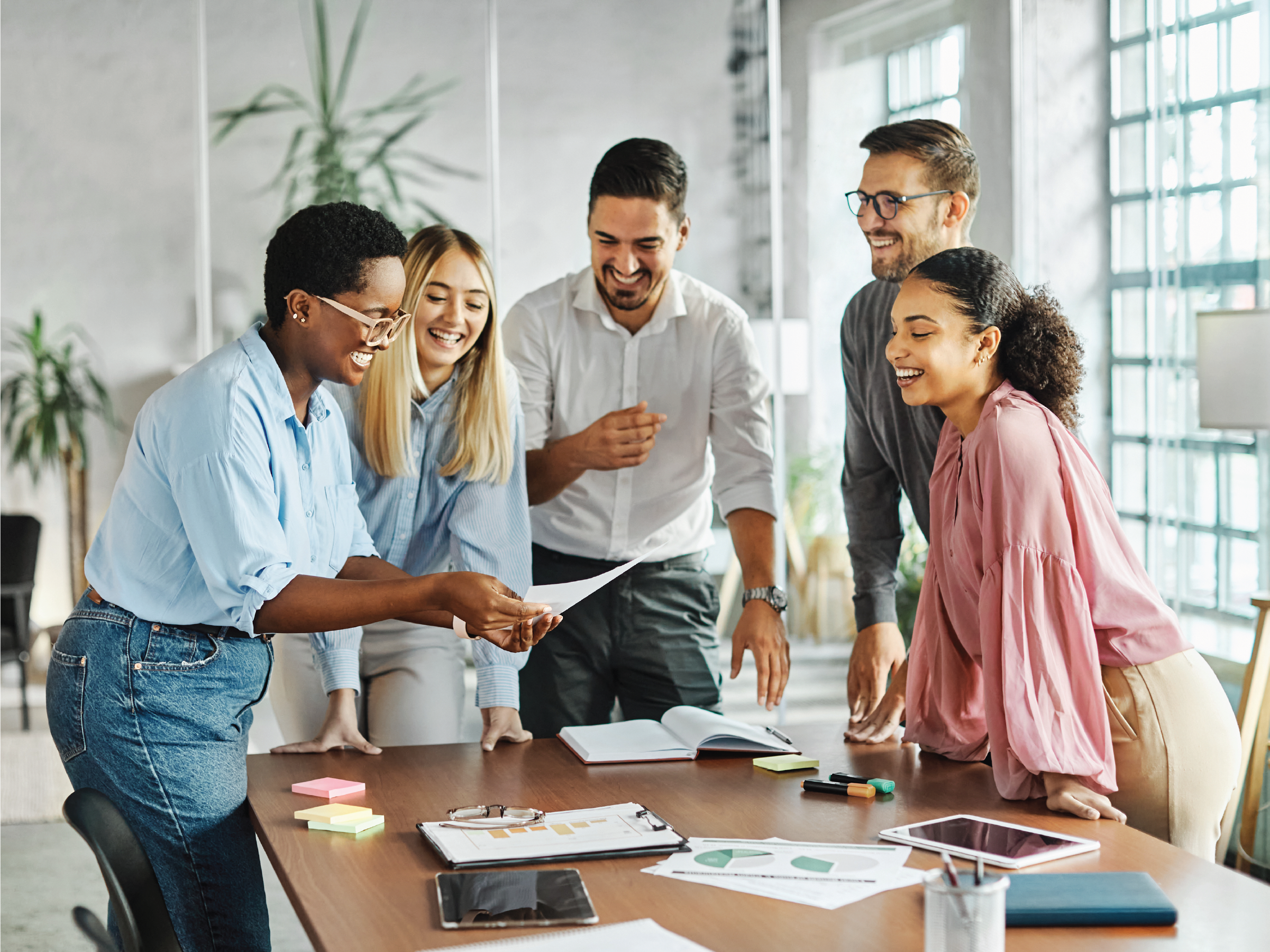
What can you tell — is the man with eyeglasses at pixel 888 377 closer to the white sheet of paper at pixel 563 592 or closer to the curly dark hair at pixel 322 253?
the white sheet of paper at pixel 563 592

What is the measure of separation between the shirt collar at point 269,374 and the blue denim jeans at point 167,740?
34 centimetres

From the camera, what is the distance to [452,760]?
2035 mm

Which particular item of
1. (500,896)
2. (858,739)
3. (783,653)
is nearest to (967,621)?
(858,739)

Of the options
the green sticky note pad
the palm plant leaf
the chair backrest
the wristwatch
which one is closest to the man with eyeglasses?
Answer: the wristwatch

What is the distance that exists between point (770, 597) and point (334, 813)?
120cm

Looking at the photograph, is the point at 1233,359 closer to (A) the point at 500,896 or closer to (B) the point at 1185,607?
(B) the point at 1185,607

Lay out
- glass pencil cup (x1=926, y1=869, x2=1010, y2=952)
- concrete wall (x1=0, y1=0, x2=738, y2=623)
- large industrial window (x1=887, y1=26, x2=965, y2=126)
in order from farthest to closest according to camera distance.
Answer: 1. large industrial window (x1=887, y1=26, x2=965, y2=126)
2. concrete wall (x1=0, y1=0, x2=738, y2=623)
3. glass pencil cup (x1=926, y1=869, x2=1010, y2=952)

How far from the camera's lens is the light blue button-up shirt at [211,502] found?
5.33 ft

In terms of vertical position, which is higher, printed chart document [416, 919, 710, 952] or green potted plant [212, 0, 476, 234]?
green potted plant [212, 0, 476, 234]

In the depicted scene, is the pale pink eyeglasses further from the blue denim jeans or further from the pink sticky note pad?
the pink sticky note pad

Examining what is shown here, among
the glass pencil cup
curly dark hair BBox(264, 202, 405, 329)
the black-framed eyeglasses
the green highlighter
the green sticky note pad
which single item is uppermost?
the black-framed eyeglasses

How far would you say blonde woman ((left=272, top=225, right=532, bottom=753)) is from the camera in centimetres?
236

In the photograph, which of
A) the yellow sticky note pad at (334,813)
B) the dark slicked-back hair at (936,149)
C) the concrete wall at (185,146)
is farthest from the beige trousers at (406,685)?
the concrete wall at (185,146)

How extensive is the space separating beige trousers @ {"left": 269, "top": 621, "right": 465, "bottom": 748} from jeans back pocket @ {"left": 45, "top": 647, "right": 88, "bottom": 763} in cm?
68
